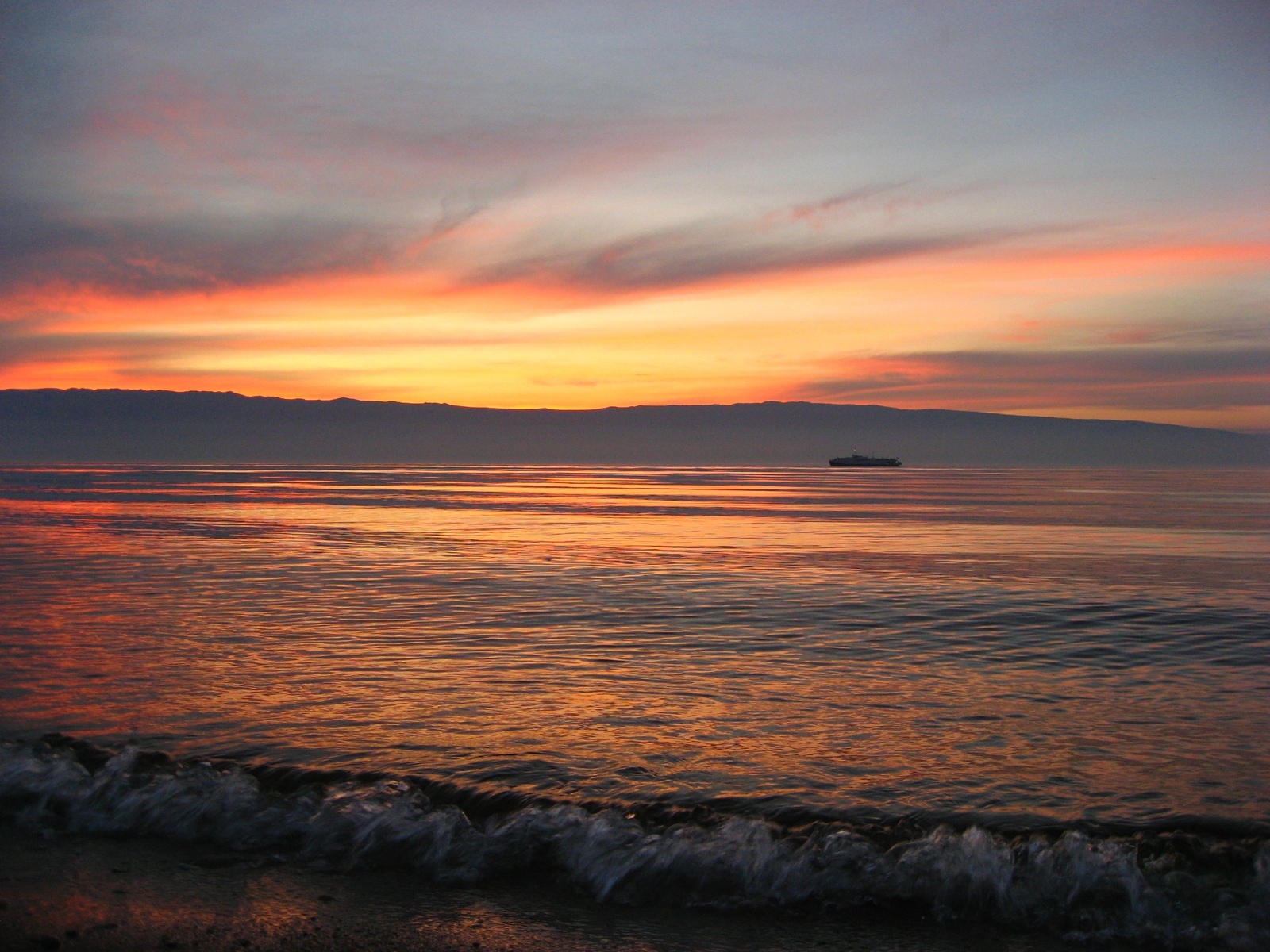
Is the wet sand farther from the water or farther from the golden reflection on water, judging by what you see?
the golden reflection on water

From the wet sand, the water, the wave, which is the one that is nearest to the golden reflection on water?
the water

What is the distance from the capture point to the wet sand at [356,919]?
18.5ft

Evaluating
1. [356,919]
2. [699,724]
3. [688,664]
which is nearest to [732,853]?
[356,919]

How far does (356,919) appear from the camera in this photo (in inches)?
233

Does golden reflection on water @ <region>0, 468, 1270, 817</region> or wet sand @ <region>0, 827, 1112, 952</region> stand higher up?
golden reflection on water @ <region>0, 468, 1270, 817</region>

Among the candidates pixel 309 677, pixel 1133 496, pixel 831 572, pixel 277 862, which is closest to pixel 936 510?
pixel 1133 496

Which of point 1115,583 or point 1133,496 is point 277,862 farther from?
point 1133,496

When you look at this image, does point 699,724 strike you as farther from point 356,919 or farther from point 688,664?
point 356,919

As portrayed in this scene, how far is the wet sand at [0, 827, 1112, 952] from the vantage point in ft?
18.5

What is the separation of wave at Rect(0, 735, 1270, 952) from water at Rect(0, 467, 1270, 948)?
0.02 m

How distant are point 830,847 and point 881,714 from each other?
11.4ft

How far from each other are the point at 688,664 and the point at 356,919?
278 inches

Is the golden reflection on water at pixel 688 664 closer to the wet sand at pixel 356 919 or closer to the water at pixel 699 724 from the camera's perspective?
the water at pixel 699 724

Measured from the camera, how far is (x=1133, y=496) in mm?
63562
